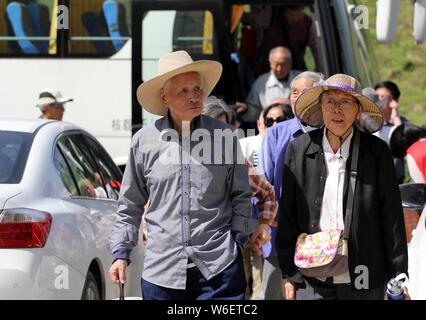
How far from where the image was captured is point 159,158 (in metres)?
5.80

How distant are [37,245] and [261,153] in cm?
160

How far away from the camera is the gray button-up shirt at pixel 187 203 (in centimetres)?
570

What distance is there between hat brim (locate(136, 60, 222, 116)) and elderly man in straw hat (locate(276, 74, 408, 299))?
1.81ft

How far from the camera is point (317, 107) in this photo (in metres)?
6.41

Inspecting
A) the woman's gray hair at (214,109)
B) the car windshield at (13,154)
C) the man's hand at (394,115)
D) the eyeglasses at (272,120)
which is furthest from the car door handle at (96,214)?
the man's hand at (394,115)

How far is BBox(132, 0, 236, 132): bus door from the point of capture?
1357 centimetres

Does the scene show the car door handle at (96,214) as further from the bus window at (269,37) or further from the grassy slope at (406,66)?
the grassy slope at (406,66)

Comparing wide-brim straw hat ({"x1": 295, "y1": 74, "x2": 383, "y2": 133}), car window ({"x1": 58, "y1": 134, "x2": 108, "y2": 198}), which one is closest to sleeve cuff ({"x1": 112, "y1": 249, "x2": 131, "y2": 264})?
wide-brim straw hat ({"x1": 295, "y1": 74, "x2": 383, "y2": 133})

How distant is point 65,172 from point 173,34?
606cm

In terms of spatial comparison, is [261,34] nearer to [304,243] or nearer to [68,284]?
[68,284]

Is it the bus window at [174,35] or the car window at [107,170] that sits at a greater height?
the bus window at [174,35]

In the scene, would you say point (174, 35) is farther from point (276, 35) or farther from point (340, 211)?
point (340, 211)

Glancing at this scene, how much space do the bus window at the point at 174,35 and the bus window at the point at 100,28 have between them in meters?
0.34
